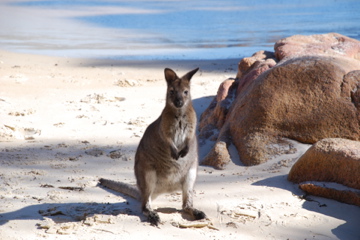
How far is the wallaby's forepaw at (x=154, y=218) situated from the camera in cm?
359

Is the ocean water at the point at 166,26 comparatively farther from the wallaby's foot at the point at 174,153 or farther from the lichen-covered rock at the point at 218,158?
the wallaby's foot at the point at 174,153

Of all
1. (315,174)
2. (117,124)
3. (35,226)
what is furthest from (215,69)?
(35,226)

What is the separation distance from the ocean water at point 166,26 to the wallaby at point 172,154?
24.8 feet

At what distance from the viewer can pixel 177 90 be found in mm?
3877

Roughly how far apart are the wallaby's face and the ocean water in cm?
750

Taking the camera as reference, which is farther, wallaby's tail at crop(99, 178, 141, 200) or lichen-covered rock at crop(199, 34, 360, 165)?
lichen-covered rock at crop(199, 34, 360, 165)

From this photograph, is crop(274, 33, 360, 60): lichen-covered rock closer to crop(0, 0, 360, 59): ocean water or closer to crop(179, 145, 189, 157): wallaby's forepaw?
crop(179, 145, 189, 157): wallaby's forepaw

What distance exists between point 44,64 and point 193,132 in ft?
22.5

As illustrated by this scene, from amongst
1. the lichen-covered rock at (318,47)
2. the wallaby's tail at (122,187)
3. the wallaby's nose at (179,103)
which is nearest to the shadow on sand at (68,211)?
the wallaby's tail at (122,187)

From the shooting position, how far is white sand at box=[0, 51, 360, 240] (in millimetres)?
3518

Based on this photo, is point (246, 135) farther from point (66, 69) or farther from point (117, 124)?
point (66, 69)

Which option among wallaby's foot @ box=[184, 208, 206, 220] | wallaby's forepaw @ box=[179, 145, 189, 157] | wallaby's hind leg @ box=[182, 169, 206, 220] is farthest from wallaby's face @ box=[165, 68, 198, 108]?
wallaby's foot @ box=[184, 208, 206, 220]

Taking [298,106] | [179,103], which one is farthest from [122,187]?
[298,106]

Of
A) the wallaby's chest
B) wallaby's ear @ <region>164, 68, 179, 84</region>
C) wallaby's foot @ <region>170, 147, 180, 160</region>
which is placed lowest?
wallaby's foot @ <region>170, 147, 180, 160</region>
